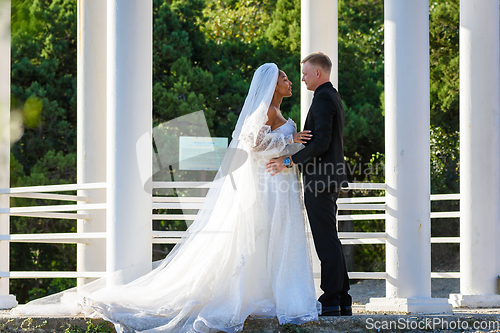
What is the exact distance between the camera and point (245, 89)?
1928 cm

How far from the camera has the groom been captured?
19.2 feet

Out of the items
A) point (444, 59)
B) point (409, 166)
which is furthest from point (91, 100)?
point (444, 59)

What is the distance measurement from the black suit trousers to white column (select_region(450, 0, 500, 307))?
2.47 metres

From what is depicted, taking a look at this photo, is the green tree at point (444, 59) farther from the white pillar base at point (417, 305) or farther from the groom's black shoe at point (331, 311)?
the groom's black shoe at point (331, 311)

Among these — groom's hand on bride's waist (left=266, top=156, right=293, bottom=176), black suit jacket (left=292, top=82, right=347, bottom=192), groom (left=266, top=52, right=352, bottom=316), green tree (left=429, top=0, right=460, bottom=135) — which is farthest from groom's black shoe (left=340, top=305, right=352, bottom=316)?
green tree (left=429, top=0, right=460, bottom=135)

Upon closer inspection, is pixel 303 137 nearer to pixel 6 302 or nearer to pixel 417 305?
pixel 417 305

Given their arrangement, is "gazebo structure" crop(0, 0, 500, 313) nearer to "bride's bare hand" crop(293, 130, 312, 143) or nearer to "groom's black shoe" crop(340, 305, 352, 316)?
"groom's black shoe" crop(340, 305, 352, 316)

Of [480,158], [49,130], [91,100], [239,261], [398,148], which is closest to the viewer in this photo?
[239,261]

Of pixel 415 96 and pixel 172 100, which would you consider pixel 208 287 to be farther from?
pixel 172 100

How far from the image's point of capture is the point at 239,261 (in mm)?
5719

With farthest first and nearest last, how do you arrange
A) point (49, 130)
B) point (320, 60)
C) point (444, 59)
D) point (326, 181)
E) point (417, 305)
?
point (49, 130), point (444, 59), point (417, 305), point (320, 60), point (326, 181)

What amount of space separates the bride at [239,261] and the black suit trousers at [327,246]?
6.7 inches

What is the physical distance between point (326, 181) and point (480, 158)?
2823 millimetres

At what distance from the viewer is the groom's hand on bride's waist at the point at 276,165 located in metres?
6.02
